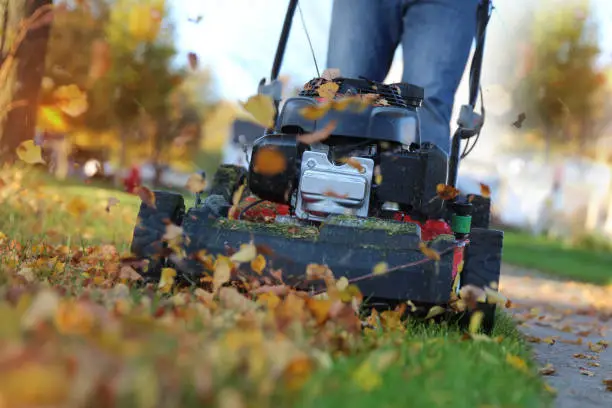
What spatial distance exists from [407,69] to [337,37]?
0.36m

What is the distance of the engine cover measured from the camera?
2912 millimetres

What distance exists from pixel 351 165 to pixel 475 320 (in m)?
0.69

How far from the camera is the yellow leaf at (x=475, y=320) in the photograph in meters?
2.74

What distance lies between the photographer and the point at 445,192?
9.86 ft

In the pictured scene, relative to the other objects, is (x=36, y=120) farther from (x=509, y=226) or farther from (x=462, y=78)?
(x=509, y=226)

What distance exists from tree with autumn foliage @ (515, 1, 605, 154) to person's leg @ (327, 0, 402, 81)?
65.0ft

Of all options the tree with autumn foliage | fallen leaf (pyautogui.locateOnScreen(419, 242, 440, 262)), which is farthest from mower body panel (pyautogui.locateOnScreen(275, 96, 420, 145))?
the tree with autumn foliage

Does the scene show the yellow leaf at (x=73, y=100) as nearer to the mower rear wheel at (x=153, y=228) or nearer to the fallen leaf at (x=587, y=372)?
the mower rear wheel at (x=153, y=228)

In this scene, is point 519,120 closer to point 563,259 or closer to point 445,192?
point 445,192

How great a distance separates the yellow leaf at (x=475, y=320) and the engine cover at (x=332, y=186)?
0.54 meters

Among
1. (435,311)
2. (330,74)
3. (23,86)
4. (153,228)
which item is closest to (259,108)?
(330,74)

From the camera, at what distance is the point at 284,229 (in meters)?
2.74

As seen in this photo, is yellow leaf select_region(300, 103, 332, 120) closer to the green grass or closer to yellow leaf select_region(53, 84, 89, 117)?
yellow leaf select_region(53, 84, 89, 117)

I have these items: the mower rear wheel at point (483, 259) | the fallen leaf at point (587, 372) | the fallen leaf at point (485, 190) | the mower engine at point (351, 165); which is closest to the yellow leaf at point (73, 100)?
the mower engine at point (351, 165)
